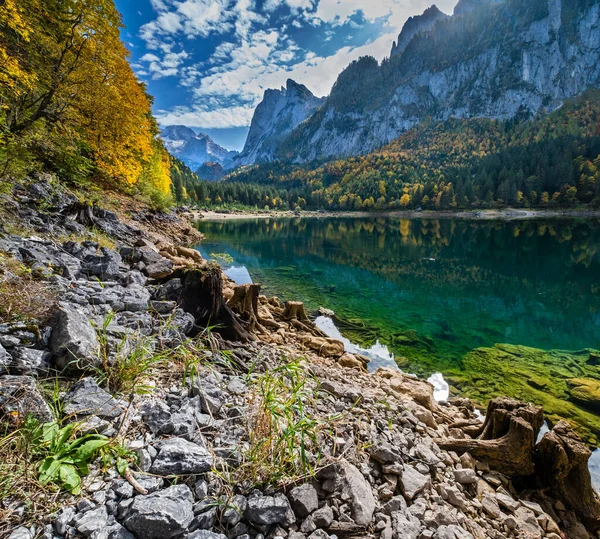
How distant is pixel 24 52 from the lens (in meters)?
9.18

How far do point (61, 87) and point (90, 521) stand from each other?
1100 centimetres

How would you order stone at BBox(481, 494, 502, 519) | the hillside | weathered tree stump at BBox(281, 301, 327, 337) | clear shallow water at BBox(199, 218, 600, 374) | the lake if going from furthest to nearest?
1. the hillside
2. clear shallow water at BBox(199, 218, 600, 374)
3. weathered tree stump at BBox(281, 301, 327, 337)
4. the lake
5. stone at BBox(481, 494, 502, 519)

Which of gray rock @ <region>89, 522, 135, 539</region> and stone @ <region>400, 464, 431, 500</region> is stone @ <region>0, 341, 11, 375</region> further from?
stone @ <region>400, 464, 431, 500</region>

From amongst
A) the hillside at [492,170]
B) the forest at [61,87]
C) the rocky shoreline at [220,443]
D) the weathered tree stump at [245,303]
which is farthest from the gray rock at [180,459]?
the hillside at [492,170]

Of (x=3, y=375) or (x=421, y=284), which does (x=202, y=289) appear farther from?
(x=421, y=284)

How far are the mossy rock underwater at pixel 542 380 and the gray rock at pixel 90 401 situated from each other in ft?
31.4

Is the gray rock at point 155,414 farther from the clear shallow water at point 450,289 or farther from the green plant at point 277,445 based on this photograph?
the clear shallow water at point 450,289

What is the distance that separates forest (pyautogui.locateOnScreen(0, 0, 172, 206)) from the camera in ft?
24.7

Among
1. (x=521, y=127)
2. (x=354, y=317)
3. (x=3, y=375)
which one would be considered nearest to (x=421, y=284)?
(x=354, y=317)

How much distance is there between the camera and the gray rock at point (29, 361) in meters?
2.88

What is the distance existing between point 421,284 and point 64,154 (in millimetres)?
21682

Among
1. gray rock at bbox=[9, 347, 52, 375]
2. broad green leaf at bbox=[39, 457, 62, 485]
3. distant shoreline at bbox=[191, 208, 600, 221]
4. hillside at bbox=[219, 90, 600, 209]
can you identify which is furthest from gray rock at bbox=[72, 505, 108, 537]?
hillside at bbox=[219, 90, 600, 209]

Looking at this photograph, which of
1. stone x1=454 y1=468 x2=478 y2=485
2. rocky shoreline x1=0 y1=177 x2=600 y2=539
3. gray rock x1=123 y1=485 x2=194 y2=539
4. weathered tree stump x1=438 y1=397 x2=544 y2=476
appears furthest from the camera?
weathered tree stump x1=438 y1=397 x2=544 y2=476

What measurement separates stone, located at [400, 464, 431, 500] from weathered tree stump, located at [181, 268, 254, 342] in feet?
13.7
